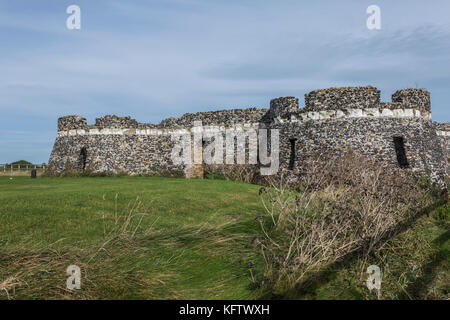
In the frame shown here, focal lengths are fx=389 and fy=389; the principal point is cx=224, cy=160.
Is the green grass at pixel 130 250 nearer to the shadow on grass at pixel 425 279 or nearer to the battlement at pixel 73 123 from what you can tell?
the shadow on grass at pixel 425 279

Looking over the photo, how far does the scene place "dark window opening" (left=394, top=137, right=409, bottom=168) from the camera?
15736mm

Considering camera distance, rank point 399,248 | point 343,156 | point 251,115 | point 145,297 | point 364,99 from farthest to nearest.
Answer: point 251,115, point 364,99, point 343,156, point 399,248, point 145,297

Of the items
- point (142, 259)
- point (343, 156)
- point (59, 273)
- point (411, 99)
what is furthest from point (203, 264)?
point (411, 99)

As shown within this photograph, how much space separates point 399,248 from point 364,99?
35.6 ft

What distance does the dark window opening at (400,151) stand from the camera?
1574 cm

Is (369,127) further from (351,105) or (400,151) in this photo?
(400,151)

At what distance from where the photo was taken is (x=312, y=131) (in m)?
16.5

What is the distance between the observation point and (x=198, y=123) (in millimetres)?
21656

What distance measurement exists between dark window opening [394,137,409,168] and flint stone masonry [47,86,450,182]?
0.63 feet

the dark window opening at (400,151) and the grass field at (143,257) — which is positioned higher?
the dark window opening at (400,151)

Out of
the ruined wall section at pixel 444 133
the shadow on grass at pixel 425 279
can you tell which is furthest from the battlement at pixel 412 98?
the shadow on grass at pixel 425 279

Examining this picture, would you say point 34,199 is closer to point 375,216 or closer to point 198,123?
point 375,216

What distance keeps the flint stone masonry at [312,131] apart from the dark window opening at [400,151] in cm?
19

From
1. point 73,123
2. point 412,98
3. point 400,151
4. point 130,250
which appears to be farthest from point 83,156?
point 130,250
